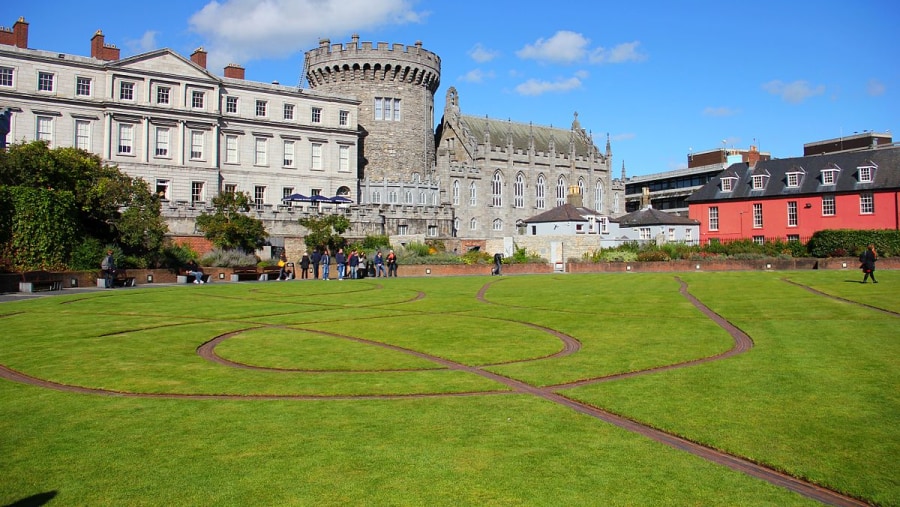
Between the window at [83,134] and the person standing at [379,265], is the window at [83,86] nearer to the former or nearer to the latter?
the window at [83,134]

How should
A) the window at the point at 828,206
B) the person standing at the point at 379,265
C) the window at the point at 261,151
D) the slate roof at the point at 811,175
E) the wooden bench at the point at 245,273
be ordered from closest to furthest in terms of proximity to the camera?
the wooden bench at the point at 245,273, the person standing at the point at 379,265, the slate roof at the point at 811,175, the window at the point at 828,206, the window at the point at 261,151

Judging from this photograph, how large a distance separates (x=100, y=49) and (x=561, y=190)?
49519 mm

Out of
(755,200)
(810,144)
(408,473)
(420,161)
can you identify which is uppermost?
(810,144)

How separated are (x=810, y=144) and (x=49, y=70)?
3625 inches

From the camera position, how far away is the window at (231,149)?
60.4 m

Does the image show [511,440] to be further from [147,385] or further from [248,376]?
[147,385]

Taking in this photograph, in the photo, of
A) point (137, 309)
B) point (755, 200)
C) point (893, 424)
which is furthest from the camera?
point (755, 200)


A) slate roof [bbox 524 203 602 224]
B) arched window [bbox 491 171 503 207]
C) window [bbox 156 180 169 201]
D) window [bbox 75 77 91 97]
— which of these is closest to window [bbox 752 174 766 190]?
slate roof [bbox 524 203 602 224]

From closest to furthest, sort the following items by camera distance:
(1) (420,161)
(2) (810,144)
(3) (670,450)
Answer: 1. (3) (670,450)
2. (1) (420,161)
3. (2) (810,144)

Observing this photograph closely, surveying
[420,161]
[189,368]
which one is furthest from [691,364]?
[420,161]

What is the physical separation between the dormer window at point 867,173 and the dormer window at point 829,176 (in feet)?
6.72

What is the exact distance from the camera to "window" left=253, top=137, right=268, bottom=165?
2440 inches

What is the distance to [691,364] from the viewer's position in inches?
534

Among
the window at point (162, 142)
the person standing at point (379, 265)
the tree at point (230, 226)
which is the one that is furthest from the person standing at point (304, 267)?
the window at point (162, 142)
